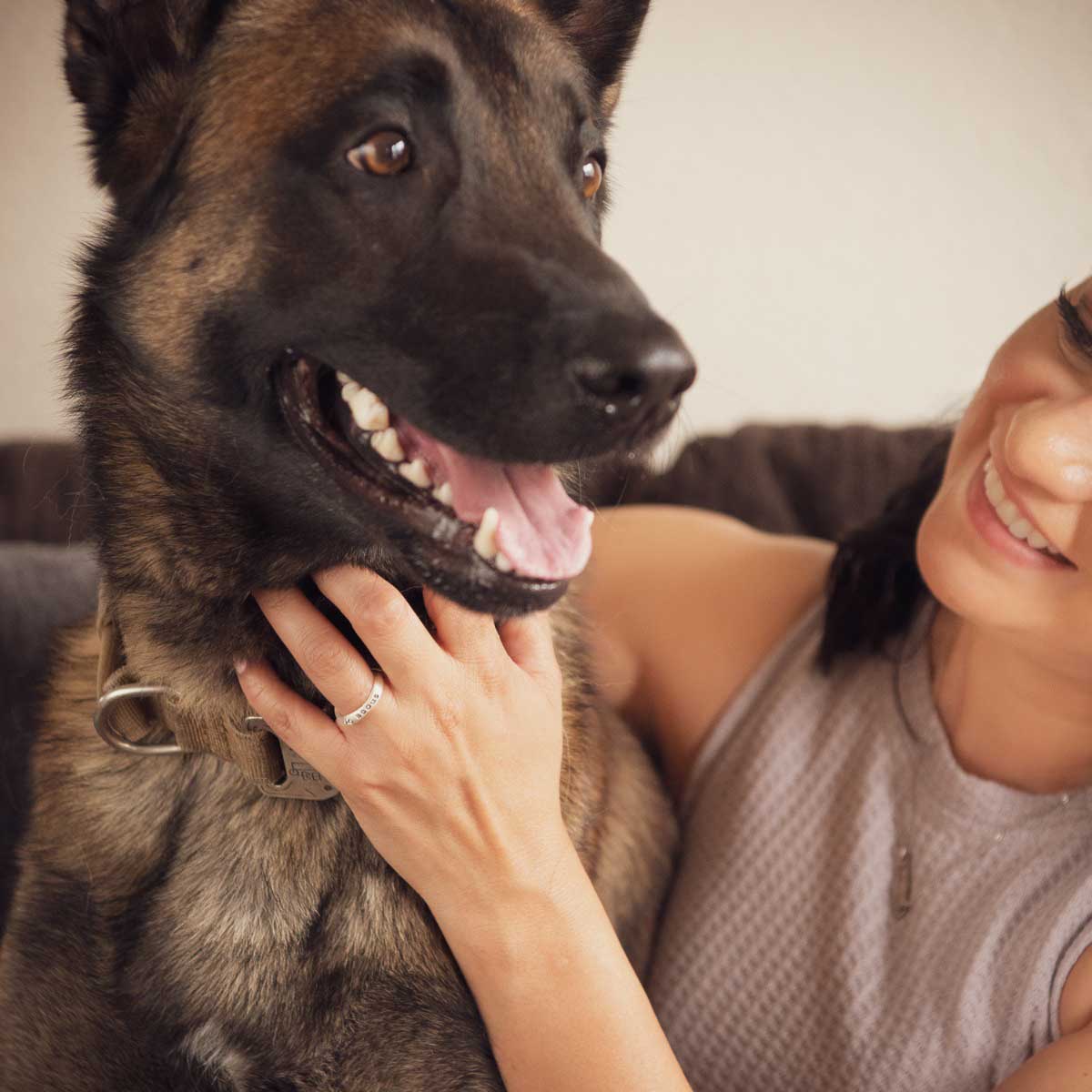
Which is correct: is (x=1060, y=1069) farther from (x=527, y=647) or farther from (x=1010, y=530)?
(x=527, y=647)

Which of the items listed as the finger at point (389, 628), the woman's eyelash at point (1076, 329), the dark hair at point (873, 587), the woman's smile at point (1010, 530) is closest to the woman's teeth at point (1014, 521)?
the woman's smile at point (1010, 530)

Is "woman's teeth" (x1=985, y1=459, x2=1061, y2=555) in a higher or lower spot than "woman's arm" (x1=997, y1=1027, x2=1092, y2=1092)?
higher

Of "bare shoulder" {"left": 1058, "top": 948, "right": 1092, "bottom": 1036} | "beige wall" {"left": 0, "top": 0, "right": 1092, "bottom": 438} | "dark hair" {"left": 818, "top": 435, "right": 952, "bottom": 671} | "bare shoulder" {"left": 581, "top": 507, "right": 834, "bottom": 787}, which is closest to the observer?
"bare shoulder" {"left": 1058, "top": 948, "right": 1092, "bottom": 1036}

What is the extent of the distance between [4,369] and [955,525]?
8.05ft

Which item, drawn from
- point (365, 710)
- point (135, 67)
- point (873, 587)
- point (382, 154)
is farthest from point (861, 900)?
point (135, 67)

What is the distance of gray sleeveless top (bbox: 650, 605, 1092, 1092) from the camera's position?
1.33 m

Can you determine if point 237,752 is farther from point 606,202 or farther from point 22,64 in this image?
point 22,64

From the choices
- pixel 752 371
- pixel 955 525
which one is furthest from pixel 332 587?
pixel 752 371

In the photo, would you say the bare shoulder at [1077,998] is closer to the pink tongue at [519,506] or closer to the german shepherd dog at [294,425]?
the german shepherd dog at [294,425]

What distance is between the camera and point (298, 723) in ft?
3.57

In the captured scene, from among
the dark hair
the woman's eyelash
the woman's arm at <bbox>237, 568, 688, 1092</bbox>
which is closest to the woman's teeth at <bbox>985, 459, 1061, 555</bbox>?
the woman's eyelash

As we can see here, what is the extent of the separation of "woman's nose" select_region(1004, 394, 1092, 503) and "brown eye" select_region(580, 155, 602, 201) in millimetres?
568

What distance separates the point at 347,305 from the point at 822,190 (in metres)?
2.04

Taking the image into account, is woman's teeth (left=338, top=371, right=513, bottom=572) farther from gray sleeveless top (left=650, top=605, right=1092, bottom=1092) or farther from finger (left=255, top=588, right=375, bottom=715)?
gray sleeveless top (left=650, top=605, right=1092, bottom=1092)
